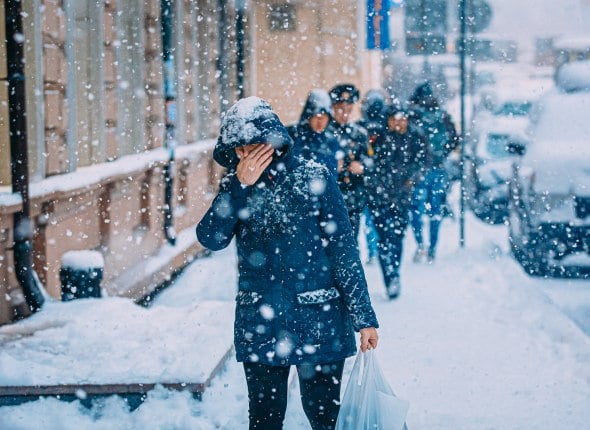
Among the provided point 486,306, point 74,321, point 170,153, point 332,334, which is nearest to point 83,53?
point 170,153

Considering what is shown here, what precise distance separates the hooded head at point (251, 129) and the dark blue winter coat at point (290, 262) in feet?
0.04

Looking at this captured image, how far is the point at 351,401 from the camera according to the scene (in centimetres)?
356

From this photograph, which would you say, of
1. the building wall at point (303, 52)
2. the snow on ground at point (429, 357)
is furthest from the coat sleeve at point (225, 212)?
the building wall at point (303, 52)

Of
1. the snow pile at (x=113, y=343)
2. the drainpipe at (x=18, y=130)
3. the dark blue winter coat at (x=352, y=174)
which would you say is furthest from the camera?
the dark blue winter coat at (x=352, y=174)

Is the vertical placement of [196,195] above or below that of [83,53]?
below

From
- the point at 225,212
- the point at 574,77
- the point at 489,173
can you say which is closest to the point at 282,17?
the point at 489,173

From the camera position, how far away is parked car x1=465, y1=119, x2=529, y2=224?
14.7 metres

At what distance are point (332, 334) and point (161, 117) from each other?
714cm

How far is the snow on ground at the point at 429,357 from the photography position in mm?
4680

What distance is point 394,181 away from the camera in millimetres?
8805

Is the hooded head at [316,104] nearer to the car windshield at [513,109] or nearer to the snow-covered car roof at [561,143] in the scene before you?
the snow-covered car roof at [561,143]

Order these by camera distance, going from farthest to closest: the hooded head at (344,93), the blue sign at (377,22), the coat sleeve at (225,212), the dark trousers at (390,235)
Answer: the blue sign at (377,22) < the dark trousers at (390,235) < the hooded head at (344,93) < the coat sleeve at (225,212)

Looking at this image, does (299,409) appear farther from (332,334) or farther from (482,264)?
(482,264)

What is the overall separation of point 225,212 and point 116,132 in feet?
17.8
